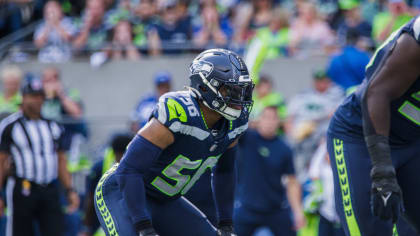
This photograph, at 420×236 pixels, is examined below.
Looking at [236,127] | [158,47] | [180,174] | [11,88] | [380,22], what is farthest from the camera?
[158,47]

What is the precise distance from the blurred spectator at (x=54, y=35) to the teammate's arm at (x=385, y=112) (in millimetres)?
8086

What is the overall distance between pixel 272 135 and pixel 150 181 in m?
4.12

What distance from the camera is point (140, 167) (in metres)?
4.48

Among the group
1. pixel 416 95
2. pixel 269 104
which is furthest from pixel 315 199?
pixel 416 95

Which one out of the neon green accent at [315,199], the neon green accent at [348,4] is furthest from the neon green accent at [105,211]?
the neon green accent at [348,4]

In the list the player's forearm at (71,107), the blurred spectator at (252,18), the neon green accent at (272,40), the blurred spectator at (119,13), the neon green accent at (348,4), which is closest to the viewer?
the player's forearm at (71,107)

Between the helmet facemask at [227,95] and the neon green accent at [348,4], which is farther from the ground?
the helmet facemask at [227,95]

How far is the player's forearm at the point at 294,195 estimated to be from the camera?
874 centimetres

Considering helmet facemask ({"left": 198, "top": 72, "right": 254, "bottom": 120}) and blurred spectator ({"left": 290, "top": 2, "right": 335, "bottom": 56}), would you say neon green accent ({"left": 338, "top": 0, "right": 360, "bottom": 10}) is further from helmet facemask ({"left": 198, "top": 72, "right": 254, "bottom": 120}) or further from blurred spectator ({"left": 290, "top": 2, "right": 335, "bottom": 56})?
helmet facemask ({"left": 198, "top": 72, "right": 254, "bottom": 120})

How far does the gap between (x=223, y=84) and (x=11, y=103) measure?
6.12 metres

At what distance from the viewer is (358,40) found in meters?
9.53

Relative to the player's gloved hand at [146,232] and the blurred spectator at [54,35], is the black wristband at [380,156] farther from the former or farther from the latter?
the blurred spectator at [54,35]

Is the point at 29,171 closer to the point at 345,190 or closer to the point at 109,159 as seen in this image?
the point at 109,159

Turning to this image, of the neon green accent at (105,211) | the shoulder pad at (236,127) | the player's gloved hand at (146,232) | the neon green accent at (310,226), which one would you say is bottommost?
the neon green accent at (310,226)
